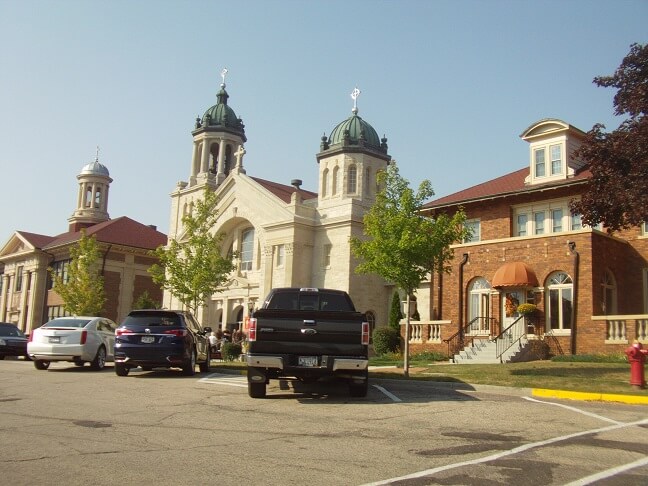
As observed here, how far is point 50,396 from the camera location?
40.4 ft

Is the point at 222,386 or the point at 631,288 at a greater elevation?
the point at 631,288

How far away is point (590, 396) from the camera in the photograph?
1324 centimetres

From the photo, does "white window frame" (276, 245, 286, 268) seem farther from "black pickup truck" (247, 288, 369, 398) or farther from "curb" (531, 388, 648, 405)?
"black pickup truck" (247, 288, 369, 398)

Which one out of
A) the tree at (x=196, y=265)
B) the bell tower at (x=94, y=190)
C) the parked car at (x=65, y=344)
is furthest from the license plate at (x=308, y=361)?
the bell tower at (x=94, y=190)

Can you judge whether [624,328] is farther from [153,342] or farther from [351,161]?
[351,161]

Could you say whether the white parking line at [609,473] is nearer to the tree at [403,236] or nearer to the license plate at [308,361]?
the license plate at [308,361]

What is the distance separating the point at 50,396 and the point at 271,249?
33.8 meters

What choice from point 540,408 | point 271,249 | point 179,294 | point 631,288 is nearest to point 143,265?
point 271,249

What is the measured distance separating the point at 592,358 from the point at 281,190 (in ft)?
112

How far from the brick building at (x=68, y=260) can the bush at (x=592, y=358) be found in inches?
1668

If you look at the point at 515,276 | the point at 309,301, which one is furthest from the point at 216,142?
the point at 309,301

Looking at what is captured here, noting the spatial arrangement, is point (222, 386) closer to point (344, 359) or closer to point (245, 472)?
point (344, 359)

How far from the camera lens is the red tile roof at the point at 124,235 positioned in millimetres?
60312

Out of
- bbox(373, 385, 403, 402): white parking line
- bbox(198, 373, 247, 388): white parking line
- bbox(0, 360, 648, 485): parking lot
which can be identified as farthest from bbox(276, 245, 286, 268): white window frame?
bbox(0, 360, 648, 485): parking lot
